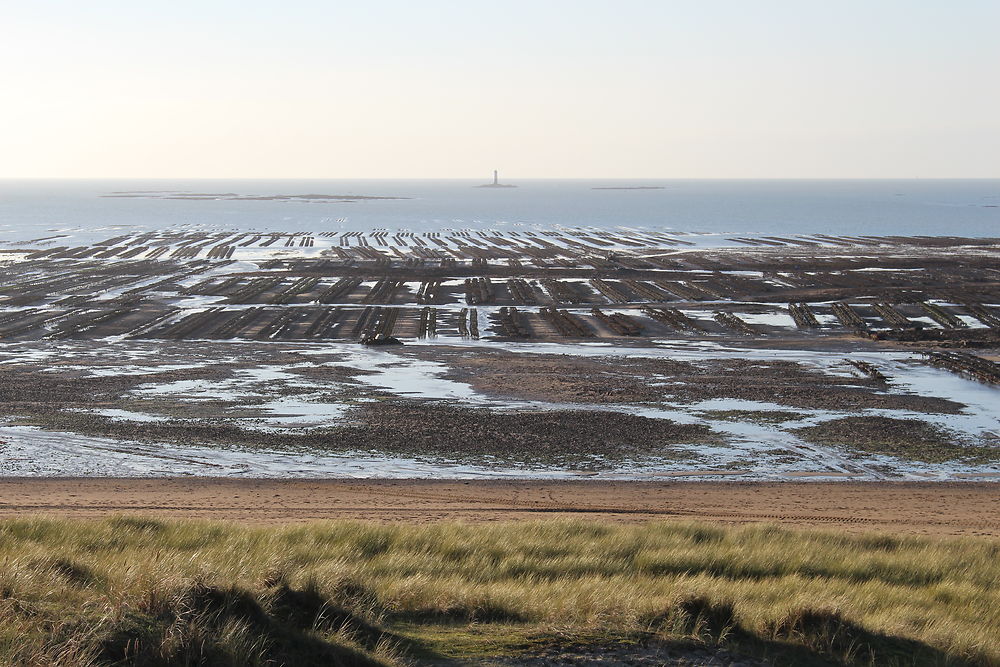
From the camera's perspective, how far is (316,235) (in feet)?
355

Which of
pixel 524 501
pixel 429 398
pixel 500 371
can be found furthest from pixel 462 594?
pixel 500 371

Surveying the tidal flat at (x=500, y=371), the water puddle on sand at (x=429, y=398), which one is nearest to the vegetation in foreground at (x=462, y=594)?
the water puddle on sand at (x=429, y=398)

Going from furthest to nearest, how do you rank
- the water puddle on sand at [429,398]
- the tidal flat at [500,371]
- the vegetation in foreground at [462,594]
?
1. the tidal flat at [500,371]
2. the water puddle on sand at [429,398]
3. the vegetation in foreground at [462,594]

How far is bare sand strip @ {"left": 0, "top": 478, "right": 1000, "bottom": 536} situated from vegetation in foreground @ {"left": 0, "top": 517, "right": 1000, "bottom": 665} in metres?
3.48

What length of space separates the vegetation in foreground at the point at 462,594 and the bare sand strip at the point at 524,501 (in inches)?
137

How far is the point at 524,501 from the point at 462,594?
9.67 m

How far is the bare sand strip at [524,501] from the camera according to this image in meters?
17.2

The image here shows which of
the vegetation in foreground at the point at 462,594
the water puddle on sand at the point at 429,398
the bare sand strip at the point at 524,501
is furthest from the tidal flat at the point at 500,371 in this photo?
the vegetation in foreground at the point at 462,594

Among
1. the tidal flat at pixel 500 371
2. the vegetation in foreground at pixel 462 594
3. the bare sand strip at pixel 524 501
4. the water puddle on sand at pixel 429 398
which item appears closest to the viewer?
the vegetation in foreground at pixel 462 594

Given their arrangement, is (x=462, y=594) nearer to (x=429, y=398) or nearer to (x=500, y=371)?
(x=429, y=398)

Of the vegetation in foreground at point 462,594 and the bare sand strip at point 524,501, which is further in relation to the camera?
the bare sand strip at point 524,501

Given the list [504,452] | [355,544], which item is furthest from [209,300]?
[355,544]

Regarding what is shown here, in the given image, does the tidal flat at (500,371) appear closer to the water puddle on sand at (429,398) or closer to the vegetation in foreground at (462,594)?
the water puddle on sand at (429,398)

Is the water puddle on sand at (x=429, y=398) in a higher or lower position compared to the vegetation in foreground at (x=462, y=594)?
lower
